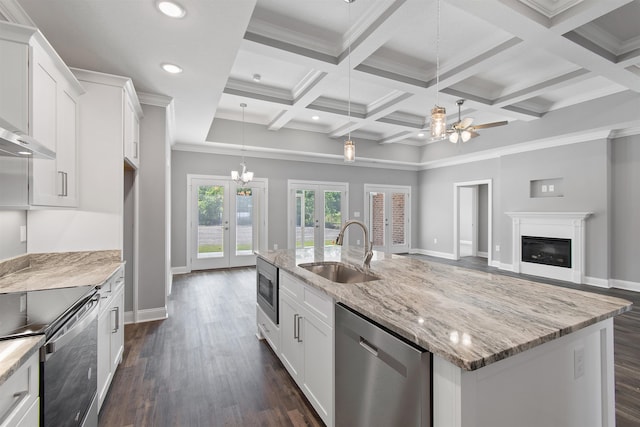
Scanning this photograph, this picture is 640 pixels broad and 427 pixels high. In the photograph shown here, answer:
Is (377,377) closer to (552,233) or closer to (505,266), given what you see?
(552,233)

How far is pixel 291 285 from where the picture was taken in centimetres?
216

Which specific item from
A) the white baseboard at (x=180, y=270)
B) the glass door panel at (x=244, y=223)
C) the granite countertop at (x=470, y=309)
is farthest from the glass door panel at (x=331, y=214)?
the granite countertop at (x=470, y=309)

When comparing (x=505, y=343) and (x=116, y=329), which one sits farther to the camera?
(x=116, y=329)

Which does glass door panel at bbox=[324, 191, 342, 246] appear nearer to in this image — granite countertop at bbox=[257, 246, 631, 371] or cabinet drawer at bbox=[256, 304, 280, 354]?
cabinet drawer at bbox=[256, 304, 280, 354]

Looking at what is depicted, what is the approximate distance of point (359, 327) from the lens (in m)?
1.34

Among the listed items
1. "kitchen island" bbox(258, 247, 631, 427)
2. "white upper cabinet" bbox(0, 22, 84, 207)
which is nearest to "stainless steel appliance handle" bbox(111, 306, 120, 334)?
"white upper cabinet" bbox(0, 22, 84, 207)

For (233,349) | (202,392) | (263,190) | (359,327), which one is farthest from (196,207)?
(359,327)

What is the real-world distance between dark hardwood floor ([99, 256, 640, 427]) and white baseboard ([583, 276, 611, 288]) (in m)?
1.41

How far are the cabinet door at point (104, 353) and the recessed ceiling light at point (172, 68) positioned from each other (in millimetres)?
2182

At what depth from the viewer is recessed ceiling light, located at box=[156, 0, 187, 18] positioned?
191 cm

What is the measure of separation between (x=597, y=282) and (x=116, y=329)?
23.3 ft

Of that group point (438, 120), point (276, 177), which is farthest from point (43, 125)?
point (276, 177)

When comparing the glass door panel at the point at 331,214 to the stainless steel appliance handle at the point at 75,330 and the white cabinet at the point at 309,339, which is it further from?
the stainless steel appliance handle at the point at 75,330

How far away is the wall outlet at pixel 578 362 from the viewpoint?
1224 millimetres
